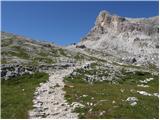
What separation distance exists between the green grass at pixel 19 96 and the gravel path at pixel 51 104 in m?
0.81

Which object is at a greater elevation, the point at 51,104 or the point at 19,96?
the point at 19,96

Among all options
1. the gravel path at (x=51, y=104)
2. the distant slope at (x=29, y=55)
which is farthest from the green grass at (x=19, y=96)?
→ the distant slope at (x=29, y=55)

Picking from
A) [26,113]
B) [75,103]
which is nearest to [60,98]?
[75,103]

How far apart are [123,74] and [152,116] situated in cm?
4077

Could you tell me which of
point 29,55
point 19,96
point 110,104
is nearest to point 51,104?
point 19,96

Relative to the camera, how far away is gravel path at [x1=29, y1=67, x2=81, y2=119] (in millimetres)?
33656

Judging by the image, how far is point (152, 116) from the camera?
32.7 metres

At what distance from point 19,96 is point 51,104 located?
5734 mm

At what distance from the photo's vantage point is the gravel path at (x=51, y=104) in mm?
33656

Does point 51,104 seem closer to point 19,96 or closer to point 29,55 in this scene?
point 19,96

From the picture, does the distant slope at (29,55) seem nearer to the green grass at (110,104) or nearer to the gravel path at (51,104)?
the gravel path at (51,104)

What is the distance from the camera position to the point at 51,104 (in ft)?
125

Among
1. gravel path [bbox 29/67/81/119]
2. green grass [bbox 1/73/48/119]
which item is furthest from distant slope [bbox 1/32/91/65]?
gravel path [bbox 29/67/81/119]

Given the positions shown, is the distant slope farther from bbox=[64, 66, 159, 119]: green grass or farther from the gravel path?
bbox=[64, 66, 159, 119]: green grass
